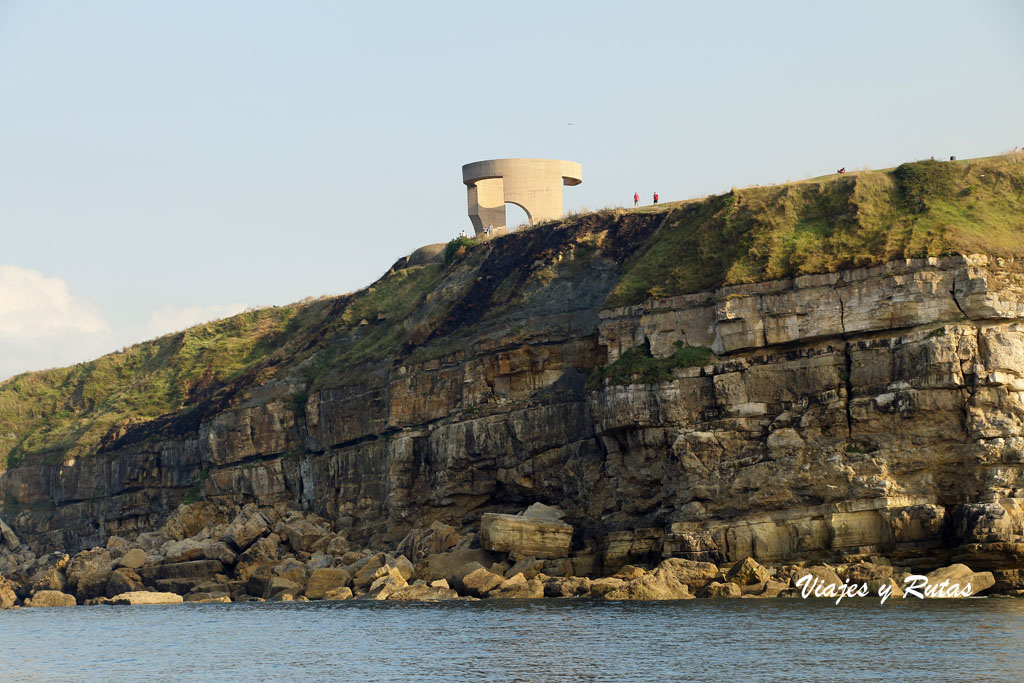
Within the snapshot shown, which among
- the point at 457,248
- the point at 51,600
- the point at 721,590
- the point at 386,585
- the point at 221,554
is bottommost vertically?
the point at 51,600

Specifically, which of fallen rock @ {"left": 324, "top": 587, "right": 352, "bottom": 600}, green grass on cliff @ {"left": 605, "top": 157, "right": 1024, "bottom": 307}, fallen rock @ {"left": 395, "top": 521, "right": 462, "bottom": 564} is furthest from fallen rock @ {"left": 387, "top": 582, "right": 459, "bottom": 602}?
green grass on cliff @ {"left": 605, "top": 157, "right": 1024, "bottom": 307}

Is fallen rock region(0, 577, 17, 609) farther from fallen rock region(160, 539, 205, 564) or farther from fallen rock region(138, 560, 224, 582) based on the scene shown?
fallen rock region(160, 539, 205, 564)

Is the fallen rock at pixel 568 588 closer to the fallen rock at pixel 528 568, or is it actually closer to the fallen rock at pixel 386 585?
the fallen rock at pixel 528 568

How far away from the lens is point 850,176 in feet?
219

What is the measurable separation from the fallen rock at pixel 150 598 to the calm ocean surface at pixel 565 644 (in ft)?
42.9

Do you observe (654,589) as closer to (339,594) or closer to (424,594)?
(424,594)

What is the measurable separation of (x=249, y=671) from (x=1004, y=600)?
26.0 meters

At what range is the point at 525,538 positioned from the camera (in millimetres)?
60469

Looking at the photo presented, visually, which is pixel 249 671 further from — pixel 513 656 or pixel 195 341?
pixel 195 341

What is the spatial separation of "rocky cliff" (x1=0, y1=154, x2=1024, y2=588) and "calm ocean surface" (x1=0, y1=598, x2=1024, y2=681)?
635cm

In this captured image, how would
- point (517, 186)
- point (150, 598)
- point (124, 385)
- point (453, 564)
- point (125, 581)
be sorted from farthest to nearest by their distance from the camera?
point (124, 385)
point (517, 186)
point (125, 581)
point (150, 598)
point (453, 564)

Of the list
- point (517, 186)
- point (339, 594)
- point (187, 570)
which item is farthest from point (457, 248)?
point (339, 594)

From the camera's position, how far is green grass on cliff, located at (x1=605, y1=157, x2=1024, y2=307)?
59.9m

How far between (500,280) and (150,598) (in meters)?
27.5
